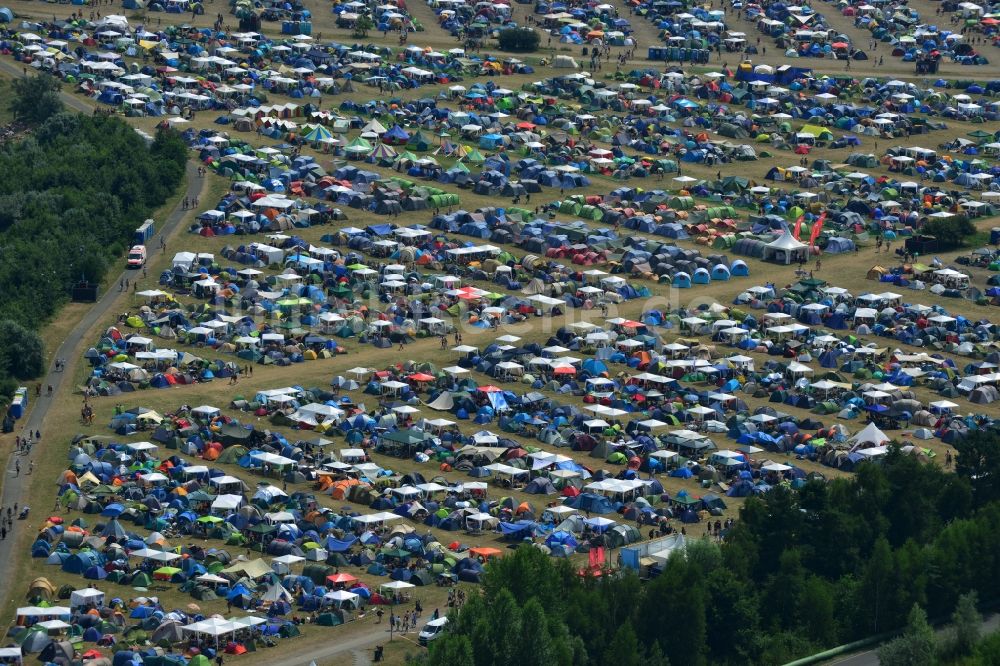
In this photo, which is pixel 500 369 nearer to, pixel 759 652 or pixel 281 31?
pixel 759 652

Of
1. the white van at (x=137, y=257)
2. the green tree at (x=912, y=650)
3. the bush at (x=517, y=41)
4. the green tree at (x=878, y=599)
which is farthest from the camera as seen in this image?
the bush at (x=517, y=41)

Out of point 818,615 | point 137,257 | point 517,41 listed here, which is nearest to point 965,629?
point 818,615

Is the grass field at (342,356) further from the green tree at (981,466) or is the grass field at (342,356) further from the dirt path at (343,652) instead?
the green tree at (981,466)

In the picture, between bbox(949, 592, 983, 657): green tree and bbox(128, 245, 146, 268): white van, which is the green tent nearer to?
bbox(949, 592, 983, 657): green tree

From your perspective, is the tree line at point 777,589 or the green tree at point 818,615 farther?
the green tree at point 818,615

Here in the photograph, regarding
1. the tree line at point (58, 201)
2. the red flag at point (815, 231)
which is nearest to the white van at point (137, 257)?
the tree line at point (58, 201)
